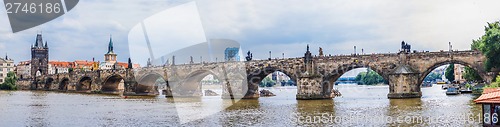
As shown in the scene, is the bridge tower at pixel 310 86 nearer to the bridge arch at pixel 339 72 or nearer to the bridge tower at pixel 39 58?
the bridge arch at pixel 339 72

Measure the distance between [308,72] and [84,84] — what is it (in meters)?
78.9

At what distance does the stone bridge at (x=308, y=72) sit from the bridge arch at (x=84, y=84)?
24215 millimetres

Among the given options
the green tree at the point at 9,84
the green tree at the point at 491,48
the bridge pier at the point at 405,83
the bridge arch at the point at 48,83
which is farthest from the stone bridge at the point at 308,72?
the green tree at the point at 9,84

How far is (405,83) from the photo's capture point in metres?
59.1

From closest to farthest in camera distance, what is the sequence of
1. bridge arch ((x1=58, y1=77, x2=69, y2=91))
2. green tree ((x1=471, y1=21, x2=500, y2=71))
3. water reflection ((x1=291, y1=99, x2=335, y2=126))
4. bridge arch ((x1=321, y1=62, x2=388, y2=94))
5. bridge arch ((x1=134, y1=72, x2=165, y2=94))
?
1. water reflection ((x1=291, y1=99, x2=335, y2=126))
2. green tree ((x1=471, y1=21, x2=500, y2=71))
3. bridge arch ((x1=321, y1=62, x2=388, y2=94))
4. bridge arch ((x1=134, y1=72, x2=165, y2=94))
5. bridge arch ((x1=58, y1=77, x2=69, y2=91))

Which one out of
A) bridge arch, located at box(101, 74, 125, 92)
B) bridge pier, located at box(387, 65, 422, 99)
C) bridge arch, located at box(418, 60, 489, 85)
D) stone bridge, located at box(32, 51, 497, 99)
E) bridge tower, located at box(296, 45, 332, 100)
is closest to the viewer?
bridge arch, located at box(418, 60, 489, 85)

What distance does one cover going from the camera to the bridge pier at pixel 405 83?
193ft

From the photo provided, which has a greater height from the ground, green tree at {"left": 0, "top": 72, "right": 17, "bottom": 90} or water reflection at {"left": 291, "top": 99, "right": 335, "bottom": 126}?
green tree at {"left": 0, "top": 72, "right": 17, "bottom": 90}

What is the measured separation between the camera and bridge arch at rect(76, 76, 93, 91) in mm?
123438

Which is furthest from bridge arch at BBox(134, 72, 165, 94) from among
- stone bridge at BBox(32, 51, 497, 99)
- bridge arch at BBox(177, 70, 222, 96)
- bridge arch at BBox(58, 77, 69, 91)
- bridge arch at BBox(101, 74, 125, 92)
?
bridge arch at BBox(58, 77, 69, 91)

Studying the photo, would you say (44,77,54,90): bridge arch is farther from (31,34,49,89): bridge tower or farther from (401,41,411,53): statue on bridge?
(401,41,411,53): statue on bridge

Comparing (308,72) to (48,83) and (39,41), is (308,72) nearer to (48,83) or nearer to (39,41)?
(48,83)

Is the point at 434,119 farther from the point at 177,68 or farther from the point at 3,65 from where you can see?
the point at 3,65

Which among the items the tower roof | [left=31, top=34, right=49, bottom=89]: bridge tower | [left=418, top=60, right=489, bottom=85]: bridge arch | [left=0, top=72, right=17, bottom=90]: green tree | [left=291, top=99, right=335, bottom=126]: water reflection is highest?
the tower roof
